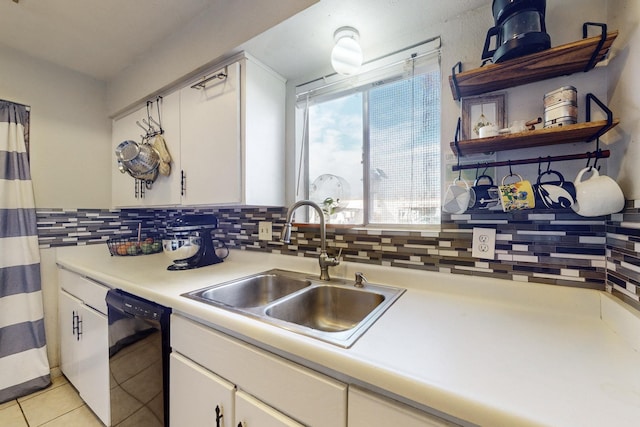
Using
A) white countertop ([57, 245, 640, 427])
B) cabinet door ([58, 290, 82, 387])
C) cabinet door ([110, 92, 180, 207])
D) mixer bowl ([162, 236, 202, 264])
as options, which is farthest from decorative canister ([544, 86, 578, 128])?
cabinet door ([58, 290, 82, 387])

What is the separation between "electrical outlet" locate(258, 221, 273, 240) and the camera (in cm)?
156

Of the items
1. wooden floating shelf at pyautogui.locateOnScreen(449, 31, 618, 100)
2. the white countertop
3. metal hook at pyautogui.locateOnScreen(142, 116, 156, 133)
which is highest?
metal hook at pyautogui.locateOnScreen(142, 116, 156, 133)

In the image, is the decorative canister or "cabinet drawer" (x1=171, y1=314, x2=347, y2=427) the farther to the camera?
the decorative canister

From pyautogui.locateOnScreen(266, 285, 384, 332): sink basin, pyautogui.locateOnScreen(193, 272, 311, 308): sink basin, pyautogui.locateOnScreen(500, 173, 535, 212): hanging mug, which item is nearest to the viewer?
pyautogui.locateOnScreen(500, 173, 535, 212): hanging mug

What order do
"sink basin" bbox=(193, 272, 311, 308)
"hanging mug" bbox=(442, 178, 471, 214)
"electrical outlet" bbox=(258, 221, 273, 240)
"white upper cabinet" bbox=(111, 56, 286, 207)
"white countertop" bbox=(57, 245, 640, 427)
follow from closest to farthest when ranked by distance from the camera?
"white countertop" bbox=(57, 245, 640, 427), "hanging mug" bbox=(442, 178, 471, 214), "sink basin" bbox=(193, 272, 311, 308), "white upper cabinet" bbox=(111, 56, 286, 207), "electrical outlet" bbox=(258, 221, 273, 240)

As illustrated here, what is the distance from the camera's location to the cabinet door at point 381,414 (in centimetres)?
49

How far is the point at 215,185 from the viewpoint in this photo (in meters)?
1.36

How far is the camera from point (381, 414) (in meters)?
0.53

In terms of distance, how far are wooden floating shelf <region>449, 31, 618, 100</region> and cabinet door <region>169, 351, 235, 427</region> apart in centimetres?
133

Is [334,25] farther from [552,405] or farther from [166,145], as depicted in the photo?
[552,405]

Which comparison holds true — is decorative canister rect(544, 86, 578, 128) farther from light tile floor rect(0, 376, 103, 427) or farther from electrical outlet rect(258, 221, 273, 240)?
light tile floor rect(0, 376, 103, 427)

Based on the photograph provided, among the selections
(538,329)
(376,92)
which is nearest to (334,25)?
(376,92)

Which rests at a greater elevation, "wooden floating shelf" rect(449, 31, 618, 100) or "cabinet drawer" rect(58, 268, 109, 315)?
"wooden floating shelf" rect(449, 31, 618, 100)

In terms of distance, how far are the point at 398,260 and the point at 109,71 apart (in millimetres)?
2530
